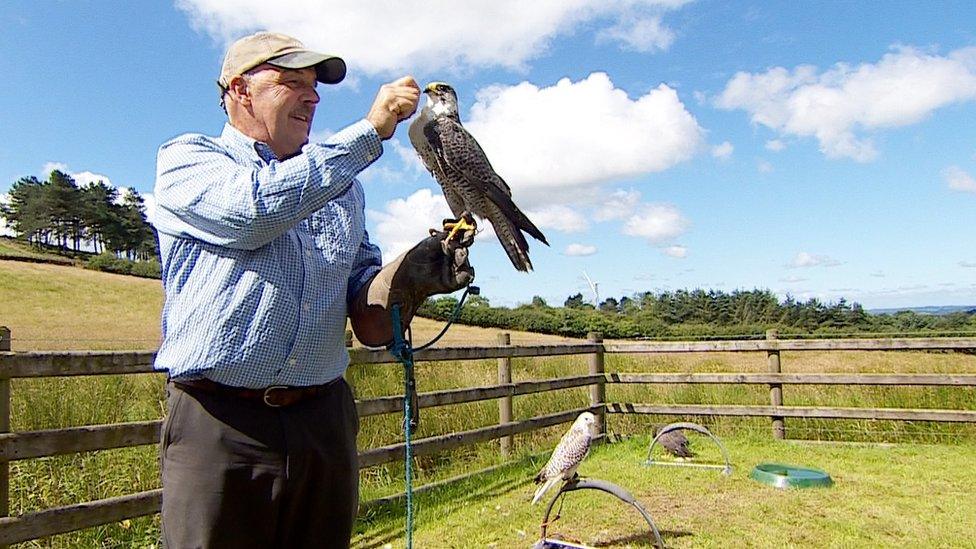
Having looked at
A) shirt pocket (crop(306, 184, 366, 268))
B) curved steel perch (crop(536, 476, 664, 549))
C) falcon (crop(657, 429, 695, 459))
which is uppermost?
shirt pocket (crop(306, 184, 366, 268))

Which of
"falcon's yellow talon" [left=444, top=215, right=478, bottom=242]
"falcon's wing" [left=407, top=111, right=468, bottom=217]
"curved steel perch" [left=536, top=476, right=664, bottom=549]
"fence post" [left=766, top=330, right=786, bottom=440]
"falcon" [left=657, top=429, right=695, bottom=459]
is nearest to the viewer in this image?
"falcon's yellow talon" [left=444, top=215, right=478, bottom=242]

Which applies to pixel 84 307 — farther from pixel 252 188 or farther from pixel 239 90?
pixel 252 188

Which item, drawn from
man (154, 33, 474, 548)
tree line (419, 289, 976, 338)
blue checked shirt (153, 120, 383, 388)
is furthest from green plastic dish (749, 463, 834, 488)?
tree line (419, 289, 976, 338)

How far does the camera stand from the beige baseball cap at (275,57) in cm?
143

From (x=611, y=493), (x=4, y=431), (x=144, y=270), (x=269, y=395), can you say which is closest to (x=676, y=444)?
(x=611, y=493)

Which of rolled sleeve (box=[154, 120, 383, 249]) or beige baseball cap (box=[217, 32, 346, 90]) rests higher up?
beige baseball cap (box=[217, 32, 346, 90])

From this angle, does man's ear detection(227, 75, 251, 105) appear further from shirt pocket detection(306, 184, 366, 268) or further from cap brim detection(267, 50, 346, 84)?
shirt pocket detection(306, 184, 366, 268)

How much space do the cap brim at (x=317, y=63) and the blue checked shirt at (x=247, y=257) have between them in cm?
19

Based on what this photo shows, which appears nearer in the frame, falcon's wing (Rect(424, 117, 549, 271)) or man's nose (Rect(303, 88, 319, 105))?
man's nose (Rect(303, 88, 319, 105))

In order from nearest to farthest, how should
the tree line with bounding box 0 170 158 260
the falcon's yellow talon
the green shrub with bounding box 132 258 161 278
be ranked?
the falcon's yellow talon → the green shrub with bounding box 132 258 161 278 → the tree line with bounding box 0 170 158 260

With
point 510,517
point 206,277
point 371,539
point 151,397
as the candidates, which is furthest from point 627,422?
point 206,277

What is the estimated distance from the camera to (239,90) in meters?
1.50

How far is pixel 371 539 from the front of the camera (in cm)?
424

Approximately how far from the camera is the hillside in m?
16.9
